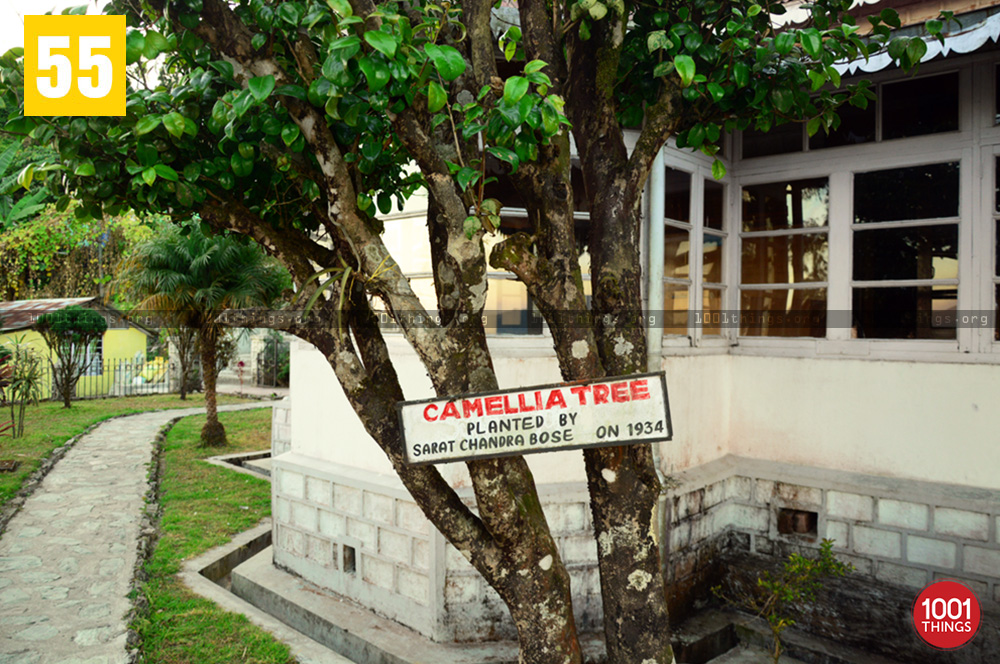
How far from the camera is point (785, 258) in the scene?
6.13m

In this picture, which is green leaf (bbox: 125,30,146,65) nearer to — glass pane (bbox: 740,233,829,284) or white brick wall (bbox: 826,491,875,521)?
glass pane (bbox: 740,233,829,284)

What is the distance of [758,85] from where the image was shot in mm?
2924

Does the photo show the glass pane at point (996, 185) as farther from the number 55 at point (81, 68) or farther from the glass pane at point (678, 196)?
the number 55 at point (81, 68)

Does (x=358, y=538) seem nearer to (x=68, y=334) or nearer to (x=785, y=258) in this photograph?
(x=785, y=258)

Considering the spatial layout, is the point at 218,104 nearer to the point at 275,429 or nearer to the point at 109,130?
the point at 109,130

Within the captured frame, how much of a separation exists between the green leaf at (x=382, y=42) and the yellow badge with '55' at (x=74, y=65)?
1164mm

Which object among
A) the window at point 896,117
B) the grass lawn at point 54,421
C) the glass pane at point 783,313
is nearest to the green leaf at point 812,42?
the window at point 896,117

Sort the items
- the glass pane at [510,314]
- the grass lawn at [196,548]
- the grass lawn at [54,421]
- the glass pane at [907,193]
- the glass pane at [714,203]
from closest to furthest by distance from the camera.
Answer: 1. the grass lawn at [196,548]
2. the glass pane at [510,314]
3. the glass pane at [907,193]
4. the glass pane at [714,203]
5. the grass lawn at [54,421]

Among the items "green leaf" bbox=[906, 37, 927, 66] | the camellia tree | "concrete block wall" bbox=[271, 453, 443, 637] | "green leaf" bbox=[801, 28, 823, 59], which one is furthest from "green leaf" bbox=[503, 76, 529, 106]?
"concrete block wall" bbox=[271, 453, 443, 637]

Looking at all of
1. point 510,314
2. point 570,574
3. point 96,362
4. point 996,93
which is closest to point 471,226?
point 510,314

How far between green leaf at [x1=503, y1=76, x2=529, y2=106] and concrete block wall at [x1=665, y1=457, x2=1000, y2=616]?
393 cm

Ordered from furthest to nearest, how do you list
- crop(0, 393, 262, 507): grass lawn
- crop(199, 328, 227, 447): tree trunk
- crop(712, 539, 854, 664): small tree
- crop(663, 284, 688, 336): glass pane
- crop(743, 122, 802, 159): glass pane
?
crop(199, 328, 227, 447): tree trunk → crop(0, 393, 262, 507): grass lawn → crop(743, 122, 802, 159): glass pane → crop(663, 284, 688, 336): glass pane → crop(712, 539, 854, 664): small tree

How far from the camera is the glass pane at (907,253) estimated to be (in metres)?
5.30

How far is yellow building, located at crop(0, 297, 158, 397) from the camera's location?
1734cm
